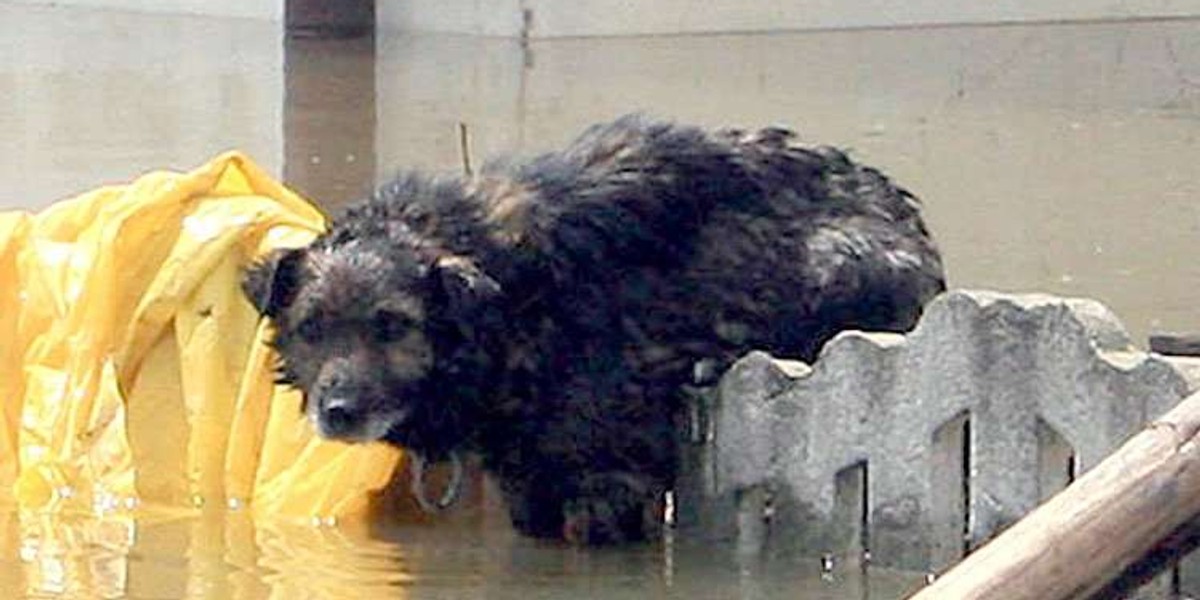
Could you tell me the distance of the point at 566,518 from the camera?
6.68 m

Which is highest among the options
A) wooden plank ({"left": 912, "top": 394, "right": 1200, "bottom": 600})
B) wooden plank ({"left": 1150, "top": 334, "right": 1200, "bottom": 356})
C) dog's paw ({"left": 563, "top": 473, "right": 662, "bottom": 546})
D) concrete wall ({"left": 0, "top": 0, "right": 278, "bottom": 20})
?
wooden plank ({"left": 912, "top": 394, "right": 1200, "bottom": 600})

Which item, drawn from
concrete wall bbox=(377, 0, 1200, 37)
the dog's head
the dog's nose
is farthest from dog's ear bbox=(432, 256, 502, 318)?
concrete wall bbox=(377, 0, 1200, 37)

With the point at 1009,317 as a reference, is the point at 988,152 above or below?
below

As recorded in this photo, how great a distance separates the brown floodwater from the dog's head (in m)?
0.35

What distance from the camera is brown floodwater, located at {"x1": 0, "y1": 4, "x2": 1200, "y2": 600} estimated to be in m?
6.49

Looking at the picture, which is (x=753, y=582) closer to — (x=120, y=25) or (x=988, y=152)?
(x=988, y=152)

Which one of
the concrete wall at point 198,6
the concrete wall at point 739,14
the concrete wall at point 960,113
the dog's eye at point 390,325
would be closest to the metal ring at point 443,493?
the dog's eye at point 390,325

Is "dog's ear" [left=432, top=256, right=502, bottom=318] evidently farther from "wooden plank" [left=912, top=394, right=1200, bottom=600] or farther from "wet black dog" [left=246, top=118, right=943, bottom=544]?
"wooden plank" [left=912, top=394, right=1200, bottom=600]

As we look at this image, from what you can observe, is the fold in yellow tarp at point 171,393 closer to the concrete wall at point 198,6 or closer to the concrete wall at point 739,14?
the concrete wall at point 739,14

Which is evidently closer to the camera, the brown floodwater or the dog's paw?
the brown floodwater

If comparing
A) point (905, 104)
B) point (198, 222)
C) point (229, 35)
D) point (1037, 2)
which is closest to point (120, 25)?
point (229, 35)

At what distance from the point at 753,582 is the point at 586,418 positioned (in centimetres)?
51

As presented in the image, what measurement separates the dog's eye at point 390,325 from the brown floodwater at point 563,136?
1.69 ft

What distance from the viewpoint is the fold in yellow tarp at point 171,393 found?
700 centimetres
